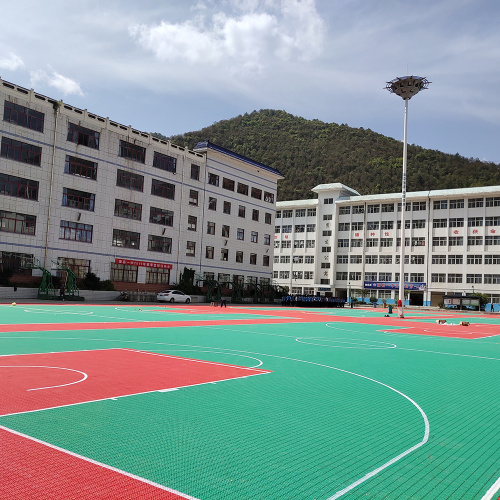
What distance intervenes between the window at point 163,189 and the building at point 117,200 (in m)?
0.11

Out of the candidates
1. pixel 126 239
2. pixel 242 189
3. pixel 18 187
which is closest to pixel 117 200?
pixel 126 239

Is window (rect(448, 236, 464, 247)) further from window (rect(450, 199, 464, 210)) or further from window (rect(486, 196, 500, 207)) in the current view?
window (rect(486, 196, 500, 207))

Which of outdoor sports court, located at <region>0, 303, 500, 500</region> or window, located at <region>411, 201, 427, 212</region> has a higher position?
window, located at <region>411, 201, 427, 212</region>

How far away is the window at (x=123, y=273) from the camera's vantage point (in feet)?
167

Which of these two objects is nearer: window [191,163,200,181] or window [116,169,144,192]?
window [116,169,144,192]

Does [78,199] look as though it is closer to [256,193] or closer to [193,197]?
[193,197]

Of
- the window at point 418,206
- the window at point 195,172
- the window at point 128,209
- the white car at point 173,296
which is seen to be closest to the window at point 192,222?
the window at point 195,172

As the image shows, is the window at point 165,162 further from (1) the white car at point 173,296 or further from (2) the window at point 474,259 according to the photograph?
(2) the window at point 474,259

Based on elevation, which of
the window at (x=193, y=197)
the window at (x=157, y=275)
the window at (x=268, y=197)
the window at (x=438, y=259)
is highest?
the window at (x=268, y=197)

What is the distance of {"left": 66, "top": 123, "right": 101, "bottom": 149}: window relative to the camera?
47094 mm

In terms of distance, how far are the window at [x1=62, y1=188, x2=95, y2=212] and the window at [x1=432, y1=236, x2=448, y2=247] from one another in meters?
52.8

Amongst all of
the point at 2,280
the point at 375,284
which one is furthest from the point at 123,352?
the point at 375,284

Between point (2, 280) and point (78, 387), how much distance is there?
Result: 119 ft

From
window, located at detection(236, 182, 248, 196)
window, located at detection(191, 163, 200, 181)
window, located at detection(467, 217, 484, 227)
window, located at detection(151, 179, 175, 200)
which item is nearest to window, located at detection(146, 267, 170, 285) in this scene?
window, located at detection(151, 179, 175, 200)
